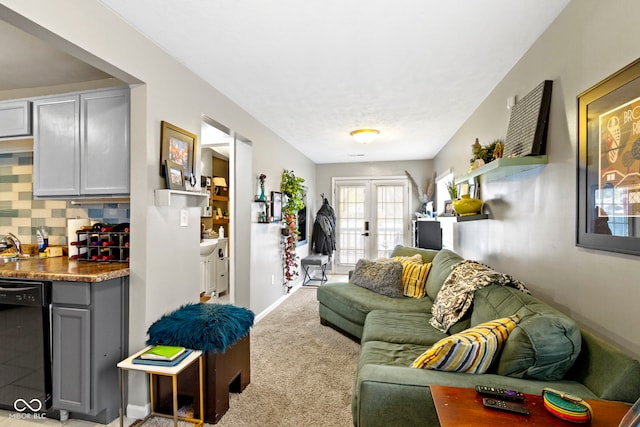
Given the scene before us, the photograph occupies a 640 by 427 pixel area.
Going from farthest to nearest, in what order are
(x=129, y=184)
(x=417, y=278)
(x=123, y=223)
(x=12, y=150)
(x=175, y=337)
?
(x=417, y=278)
(x=12, y=150)
(x=123, y=223)
(x=129, y=184)
(x=175, y=337)

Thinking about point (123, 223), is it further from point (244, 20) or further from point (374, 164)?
point (374, 164)

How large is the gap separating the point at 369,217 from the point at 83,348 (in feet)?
18.0

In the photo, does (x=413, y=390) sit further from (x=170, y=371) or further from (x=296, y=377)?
(x=296, y=377)

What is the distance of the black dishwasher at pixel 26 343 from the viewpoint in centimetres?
188

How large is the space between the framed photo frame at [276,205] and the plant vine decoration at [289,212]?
207mm

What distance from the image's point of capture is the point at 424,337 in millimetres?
2201

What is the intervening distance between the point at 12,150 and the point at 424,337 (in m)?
3.86

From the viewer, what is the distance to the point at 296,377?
98.2 inches

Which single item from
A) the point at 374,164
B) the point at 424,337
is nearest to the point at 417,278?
the point at 424,337

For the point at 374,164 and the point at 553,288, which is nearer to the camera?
the point at 553,288

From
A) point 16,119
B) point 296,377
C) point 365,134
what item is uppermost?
point 365,134

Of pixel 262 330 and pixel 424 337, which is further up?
pixel 424 337

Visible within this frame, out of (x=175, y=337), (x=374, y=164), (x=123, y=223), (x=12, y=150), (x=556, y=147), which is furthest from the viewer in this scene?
(x=374, y=164)

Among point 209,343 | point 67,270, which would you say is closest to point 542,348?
point 209,343
